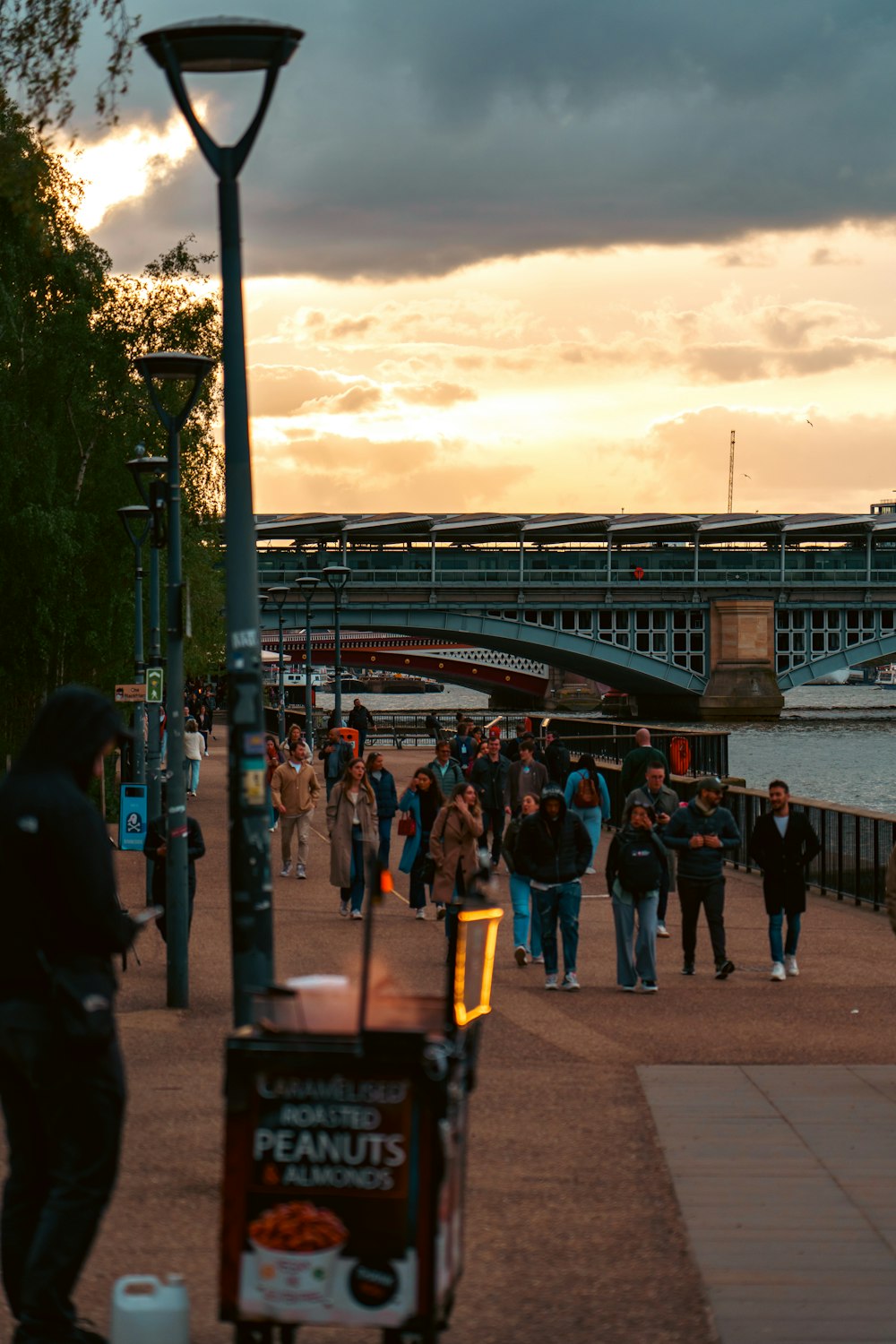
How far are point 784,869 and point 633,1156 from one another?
6.49m

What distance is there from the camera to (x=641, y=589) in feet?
315

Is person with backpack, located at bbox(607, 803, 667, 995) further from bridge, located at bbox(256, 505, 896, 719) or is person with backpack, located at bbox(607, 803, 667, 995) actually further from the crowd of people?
bridge, located at bbox(256, 505, 896, 719)

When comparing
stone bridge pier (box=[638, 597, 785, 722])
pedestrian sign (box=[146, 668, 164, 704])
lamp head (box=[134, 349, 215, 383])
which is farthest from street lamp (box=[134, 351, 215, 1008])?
stone bridge pier (box=[638, 597, 785, 722])

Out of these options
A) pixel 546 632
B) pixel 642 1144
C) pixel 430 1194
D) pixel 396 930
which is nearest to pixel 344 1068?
pixel 430 1194

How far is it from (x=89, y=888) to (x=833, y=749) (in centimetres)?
7537

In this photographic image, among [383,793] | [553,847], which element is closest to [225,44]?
[553,847]

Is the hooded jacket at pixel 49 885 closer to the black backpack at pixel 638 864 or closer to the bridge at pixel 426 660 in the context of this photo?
the black backpack at pixel 638 864

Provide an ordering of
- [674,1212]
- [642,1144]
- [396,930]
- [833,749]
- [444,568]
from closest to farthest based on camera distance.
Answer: [674,1212] → [642,1144] → [396,930] → [833,749] → [444,568]

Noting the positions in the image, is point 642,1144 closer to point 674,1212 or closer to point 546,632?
point 674,1212

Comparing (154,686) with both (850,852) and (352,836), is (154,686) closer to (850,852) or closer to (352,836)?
(352,836)

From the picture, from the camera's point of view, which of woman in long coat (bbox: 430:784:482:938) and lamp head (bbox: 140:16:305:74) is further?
woman in long coat (bbox: 430:784:482:938)

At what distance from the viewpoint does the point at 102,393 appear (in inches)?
1545

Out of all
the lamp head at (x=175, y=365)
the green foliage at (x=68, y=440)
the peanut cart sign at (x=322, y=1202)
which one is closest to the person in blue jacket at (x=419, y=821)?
the lamp head at (x=175, y=365)

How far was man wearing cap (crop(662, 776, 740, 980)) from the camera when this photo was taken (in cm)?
1469
